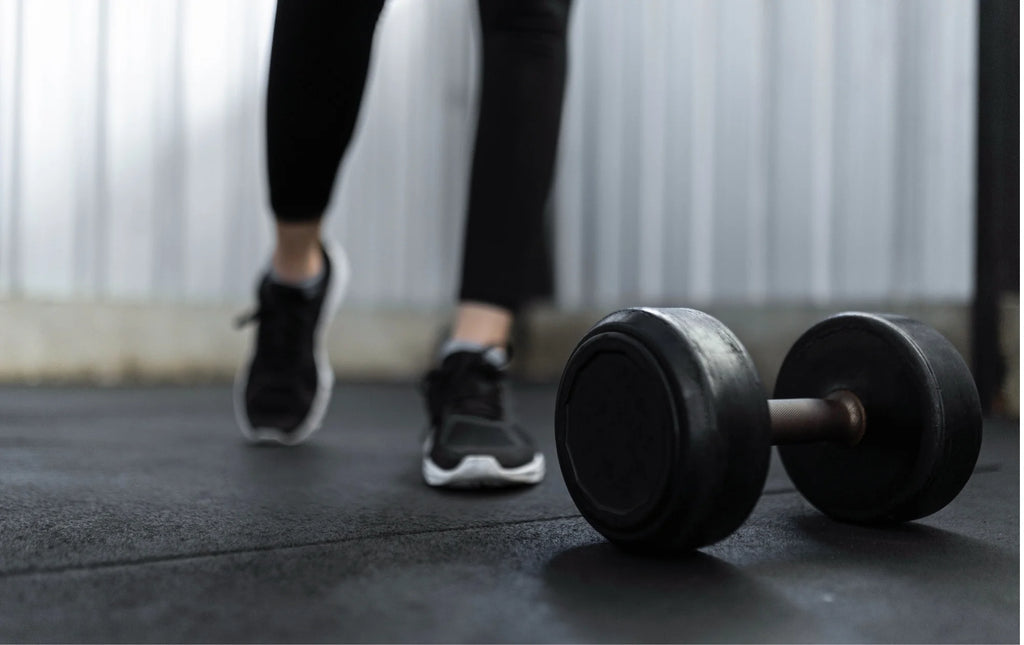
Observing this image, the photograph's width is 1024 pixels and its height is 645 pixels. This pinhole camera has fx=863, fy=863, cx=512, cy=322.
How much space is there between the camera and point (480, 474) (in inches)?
37.1

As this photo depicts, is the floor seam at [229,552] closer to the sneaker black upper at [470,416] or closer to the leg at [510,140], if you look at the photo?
the sneaker black upper at [470,416]

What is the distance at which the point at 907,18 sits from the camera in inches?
72.5

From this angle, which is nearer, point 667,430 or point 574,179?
point 667,430

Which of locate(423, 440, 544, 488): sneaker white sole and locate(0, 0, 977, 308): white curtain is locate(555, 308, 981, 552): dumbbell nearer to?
locate(423, 440, 544, 488): sneaker white sole

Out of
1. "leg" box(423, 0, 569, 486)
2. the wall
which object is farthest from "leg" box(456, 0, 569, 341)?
the wall

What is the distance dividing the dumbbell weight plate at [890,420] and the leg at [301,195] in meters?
0.64

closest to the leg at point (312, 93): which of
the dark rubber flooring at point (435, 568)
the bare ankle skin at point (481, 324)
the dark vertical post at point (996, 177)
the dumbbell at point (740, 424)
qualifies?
the bare ankle skin at point (481, 324)

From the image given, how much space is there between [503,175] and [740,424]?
23.9 inches

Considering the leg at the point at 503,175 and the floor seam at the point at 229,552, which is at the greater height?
the leg at the point at 503,175

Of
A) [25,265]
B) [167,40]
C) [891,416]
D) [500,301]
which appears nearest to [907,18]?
[500,301]

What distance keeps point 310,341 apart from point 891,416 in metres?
0.88

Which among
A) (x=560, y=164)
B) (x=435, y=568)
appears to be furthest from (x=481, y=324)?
(x=560, y=164)

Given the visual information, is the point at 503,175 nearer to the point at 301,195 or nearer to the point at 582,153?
the point at 301,195

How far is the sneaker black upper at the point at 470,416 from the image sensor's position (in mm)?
963
